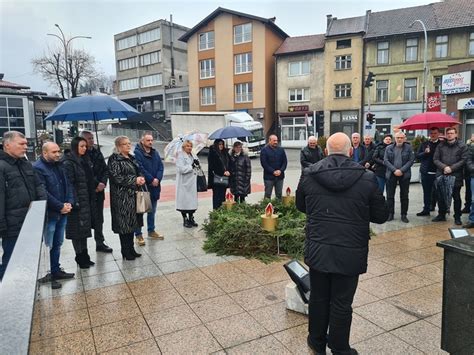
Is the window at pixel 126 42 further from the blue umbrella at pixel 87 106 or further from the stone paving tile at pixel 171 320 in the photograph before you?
the stone paving tile at pixel 171 320

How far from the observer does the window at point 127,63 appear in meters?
57.1

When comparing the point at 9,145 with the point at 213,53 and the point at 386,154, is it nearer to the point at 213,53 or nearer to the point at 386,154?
the point at 386,154

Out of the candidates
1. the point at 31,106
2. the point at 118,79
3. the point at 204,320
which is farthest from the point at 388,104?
the point at 118,79

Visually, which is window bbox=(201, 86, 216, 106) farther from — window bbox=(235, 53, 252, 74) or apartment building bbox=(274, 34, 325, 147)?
apartment building bbox=(274, 34, 325, 147)

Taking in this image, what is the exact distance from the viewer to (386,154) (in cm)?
789

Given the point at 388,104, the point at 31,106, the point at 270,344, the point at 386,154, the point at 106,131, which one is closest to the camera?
the point at 270,344

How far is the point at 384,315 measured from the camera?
12.5 ft

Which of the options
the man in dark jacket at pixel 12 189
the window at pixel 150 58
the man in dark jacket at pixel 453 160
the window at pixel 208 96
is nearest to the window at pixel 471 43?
the window at pixel 208 96

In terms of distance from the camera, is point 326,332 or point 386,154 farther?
point 386,154

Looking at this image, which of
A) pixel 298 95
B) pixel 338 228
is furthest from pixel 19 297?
pixel 298 95

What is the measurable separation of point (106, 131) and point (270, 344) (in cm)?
6118

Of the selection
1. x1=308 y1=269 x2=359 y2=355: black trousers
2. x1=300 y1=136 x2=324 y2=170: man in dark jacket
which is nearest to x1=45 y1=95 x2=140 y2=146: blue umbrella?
x1=300 y1=136 x2=324 y2=170: man in dark jacket

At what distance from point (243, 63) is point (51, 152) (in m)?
→ 36.8

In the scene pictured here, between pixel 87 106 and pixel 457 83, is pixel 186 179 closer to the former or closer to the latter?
pixel 87 106
